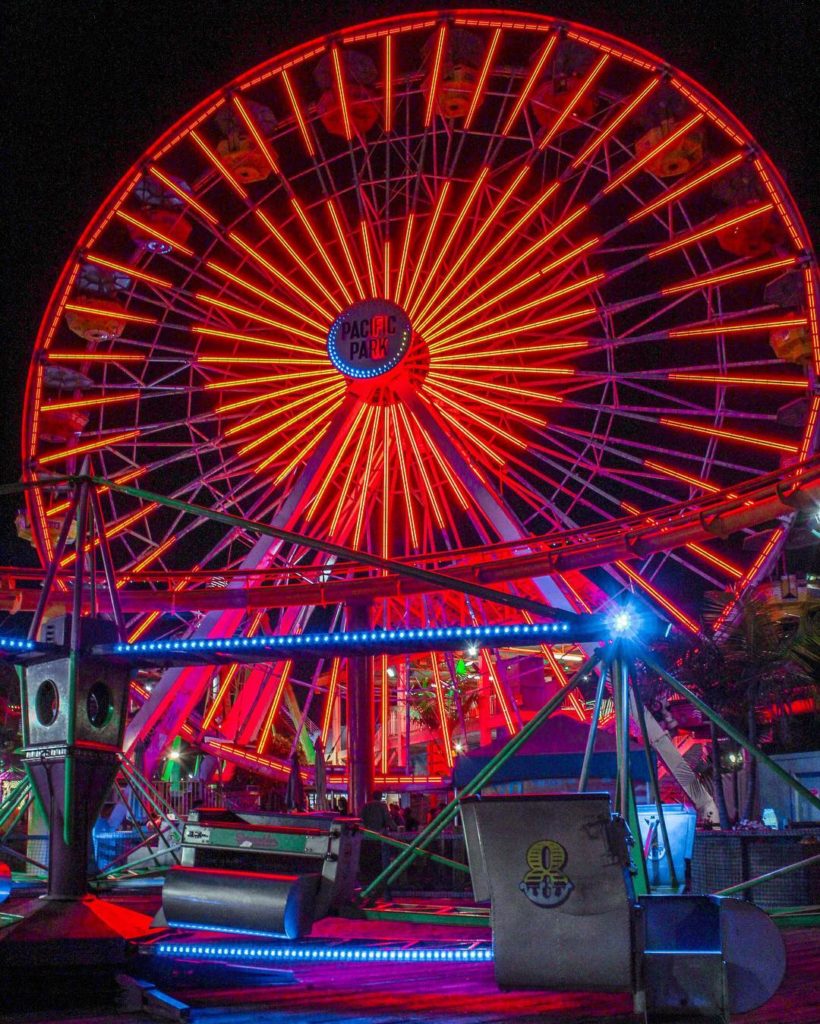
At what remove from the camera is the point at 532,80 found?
697 inches

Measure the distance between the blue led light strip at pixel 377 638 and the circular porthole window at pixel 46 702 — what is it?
18.8 inches

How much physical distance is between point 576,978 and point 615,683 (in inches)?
57.2

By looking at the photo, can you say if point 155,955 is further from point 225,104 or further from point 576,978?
point 225,104

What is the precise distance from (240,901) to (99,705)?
1505mm

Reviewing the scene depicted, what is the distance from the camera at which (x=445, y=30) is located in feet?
58.4

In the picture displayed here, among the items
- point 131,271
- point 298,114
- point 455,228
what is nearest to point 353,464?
point 455,228

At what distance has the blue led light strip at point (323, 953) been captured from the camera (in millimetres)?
4844

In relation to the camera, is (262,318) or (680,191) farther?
(262,318)

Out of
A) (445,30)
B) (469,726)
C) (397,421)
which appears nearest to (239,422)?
(397,421)

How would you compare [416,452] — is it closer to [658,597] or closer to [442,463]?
[442,463]

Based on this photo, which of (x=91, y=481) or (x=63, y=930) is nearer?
(x=63, y=930)

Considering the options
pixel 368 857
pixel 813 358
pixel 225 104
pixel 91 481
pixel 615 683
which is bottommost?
pixel 368 857

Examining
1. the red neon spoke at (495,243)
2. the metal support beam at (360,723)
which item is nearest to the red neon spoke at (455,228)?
the red neon spoke at (495,243)

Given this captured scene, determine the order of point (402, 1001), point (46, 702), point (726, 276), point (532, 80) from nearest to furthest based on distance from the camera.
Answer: point (402, 1001) → point (46, 702) → point (726, 276) → point (532, 80)
